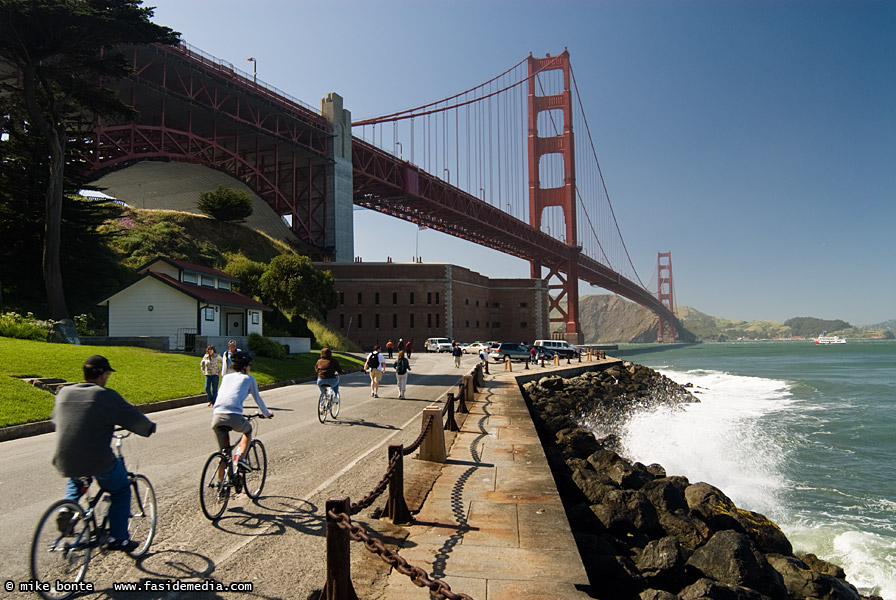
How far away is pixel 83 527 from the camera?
4492 millimetres

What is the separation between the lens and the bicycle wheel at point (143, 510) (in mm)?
5065

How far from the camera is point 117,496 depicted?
474cm

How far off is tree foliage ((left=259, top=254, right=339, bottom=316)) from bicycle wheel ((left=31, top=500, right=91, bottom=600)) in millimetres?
35334

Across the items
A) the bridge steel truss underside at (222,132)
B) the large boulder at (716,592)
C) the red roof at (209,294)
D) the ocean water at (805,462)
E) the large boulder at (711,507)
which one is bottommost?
the ocean water at (805,462)

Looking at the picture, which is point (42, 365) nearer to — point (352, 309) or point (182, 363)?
point (182, 363)

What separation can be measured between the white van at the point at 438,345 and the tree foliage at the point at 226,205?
71.9ft

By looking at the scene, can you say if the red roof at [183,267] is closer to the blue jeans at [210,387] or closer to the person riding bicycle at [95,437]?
the blue jeans at [210,387]

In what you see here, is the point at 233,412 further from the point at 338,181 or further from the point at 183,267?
the point at 338,181

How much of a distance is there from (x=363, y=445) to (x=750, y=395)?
3543cm

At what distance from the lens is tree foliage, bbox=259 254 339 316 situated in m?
39.2

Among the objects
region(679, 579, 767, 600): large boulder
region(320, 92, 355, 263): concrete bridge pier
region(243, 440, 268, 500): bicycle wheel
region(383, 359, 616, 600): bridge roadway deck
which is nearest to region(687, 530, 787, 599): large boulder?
region(679, 579, 767, 600): large boulder

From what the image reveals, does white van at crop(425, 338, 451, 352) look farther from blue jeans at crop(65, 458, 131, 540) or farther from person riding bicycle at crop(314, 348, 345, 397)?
blue jeans at crop(65, 458, 131, 540)

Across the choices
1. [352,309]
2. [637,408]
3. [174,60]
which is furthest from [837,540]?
[352,309]

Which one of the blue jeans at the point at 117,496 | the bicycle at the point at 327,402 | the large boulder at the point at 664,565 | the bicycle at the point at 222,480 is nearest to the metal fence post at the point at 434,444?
the bicycle at the point at 222,480
